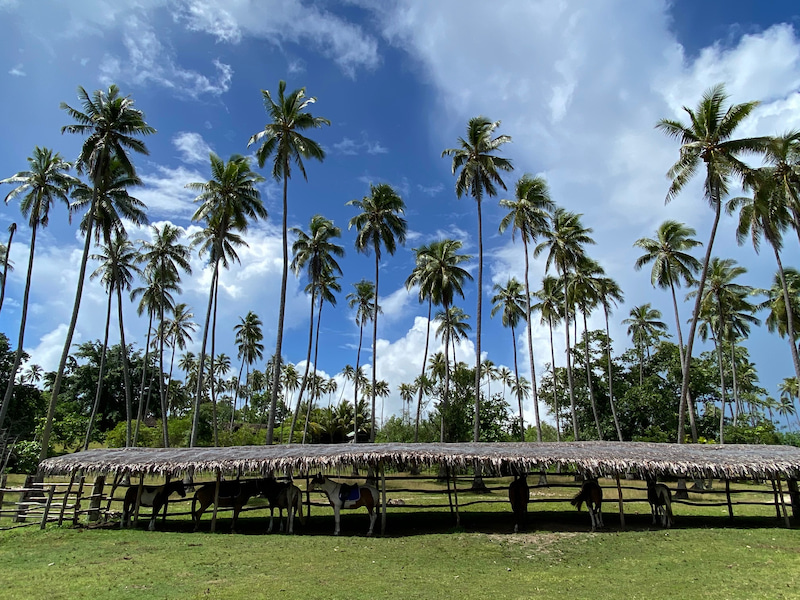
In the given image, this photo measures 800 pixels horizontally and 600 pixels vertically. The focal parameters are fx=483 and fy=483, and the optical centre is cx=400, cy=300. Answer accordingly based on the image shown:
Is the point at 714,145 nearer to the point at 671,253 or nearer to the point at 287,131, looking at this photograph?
the point at 671,253

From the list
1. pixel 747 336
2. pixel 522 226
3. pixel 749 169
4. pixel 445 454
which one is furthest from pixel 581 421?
pixel 445 454

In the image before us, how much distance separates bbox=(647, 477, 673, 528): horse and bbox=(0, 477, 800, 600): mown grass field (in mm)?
474

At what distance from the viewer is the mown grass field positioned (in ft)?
24.7

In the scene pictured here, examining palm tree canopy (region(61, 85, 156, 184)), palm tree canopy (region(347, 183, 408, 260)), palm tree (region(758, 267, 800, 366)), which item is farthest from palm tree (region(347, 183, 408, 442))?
palm tree (region(758, 267, 800, 366))

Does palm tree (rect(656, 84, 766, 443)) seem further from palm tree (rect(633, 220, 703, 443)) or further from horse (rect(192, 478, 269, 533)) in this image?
horse (rect(192, 478, 269, 533))

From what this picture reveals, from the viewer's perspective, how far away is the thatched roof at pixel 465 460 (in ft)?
40.3

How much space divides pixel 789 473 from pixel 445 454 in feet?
29.2

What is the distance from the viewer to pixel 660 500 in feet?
43.0

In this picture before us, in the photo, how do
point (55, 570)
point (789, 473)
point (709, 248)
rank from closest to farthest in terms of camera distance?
point (55, 570)
point (789, 473)
point (709, 248)

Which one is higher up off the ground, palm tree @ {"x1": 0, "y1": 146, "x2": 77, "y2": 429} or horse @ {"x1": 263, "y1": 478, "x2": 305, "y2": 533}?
palm tree @ {"x1": 0, "y1": 146, "x2": 77, "y2": 429}

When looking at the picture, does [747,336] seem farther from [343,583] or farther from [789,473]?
[343,583]

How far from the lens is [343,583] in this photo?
7906 millimetres

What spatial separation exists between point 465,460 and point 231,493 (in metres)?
6.54

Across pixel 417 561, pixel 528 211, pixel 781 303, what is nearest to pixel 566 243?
pixel 528 211
